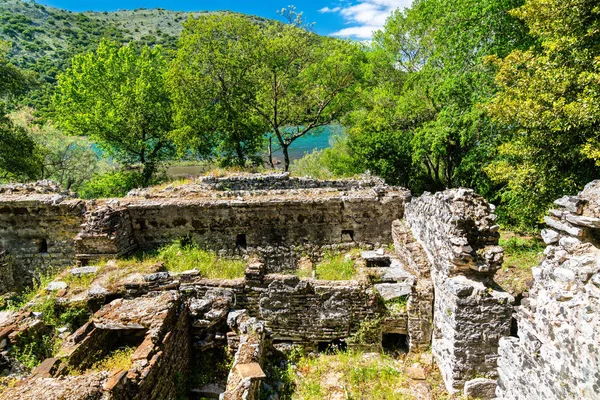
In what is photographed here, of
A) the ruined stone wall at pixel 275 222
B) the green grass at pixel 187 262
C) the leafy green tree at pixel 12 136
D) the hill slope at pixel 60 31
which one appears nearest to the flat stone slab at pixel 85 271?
the green grass at pixel 187 262

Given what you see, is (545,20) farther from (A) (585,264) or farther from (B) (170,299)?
(B) (170,299)

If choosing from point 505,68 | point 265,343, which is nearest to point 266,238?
point 265,343

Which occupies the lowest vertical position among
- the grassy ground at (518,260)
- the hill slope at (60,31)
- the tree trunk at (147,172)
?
the grassy ground at (518,260)

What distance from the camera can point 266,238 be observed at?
354 inches

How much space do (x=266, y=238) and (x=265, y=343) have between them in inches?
128

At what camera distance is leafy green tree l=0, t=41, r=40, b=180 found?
14961 mm

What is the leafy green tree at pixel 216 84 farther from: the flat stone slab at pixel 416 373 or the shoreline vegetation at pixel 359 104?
the flat stone slab at pixel 416 373

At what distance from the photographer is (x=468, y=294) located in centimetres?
512

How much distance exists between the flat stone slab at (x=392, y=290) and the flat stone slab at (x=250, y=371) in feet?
8.72

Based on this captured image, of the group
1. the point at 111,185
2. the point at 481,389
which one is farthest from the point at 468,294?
the point at 111,185

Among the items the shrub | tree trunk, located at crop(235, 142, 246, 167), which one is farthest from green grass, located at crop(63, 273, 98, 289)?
tree trunk, located at crop(235, 142, 246, 167)

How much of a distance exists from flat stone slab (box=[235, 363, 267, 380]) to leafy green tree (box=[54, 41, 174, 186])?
17.9 m

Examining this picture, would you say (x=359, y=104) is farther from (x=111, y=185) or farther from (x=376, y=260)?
(x=376, y=260)

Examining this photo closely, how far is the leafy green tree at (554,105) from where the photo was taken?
317 inches
